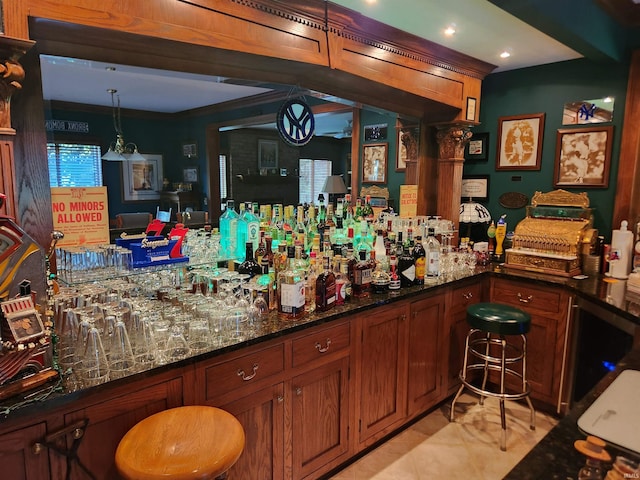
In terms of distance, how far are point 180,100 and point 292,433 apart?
584 cm

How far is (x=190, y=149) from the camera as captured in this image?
26.5 feet

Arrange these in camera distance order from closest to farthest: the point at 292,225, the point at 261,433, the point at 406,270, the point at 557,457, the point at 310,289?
the point at 557,457, the point at 261,433, the point at 310,289, the point at 406,270, the point at 292,225

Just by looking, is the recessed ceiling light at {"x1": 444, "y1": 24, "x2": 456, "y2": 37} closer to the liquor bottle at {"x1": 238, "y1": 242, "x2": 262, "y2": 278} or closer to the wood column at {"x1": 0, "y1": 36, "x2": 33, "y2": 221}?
the liquor bottle at {"x1": 238, "y1": 242, "x2": 262, "y2": 278}

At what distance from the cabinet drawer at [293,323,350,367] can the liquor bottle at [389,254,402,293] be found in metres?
0.49

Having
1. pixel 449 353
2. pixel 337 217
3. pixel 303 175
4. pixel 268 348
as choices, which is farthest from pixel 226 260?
pixel 303 175

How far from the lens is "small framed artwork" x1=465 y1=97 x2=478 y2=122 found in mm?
3576

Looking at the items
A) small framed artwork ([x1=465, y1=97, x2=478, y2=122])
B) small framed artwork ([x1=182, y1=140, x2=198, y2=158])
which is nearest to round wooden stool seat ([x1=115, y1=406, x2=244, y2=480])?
small framed artwork ([x1=465, y1=97, x2=478, y2=122])

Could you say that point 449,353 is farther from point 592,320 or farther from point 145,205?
point 145,205

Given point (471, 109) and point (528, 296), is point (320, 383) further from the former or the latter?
point (471, 109)

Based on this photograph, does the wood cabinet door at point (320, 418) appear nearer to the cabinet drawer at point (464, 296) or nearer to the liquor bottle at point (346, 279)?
the liquor bottle at point (346, 279)

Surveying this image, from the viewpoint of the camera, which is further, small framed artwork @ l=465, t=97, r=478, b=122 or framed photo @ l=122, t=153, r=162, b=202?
framed photo @ l=122, t=153, r=162, b=202

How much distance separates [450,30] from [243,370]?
2452 mm

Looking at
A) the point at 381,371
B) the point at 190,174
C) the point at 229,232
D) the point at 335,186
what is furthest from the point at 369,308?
the point at 190,174

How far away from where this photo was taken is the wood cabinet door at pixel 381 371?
244cm
